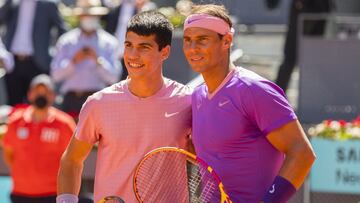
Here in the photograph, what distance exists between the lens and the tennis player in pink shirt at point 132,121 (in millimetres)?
5344

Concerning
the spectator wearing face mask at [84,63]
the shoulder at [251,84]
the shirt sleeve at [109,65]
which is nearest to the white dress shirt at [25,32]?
the spectator wearing face mask at [84,63]

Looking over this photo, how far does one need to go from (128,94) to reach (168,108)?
20 centimetres

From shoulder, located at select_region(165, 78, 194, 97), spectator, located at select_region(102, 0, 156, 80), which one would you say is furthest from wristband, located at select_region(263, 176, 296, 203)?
spectator, located at select_region(102, 0, 156, 80)

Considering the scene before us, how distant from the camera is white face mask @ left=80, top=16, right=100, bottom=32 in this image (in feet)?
38.0

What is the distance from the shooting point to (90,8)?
Answer: 12031 millimetres

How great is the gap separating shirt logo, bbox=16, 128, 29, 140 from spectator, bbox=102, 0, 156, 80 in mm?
2294

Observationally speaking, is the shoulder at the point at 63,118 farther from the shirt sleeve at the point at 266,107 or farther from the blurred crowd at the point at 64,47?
the shirt sleeve at the point at 266,107

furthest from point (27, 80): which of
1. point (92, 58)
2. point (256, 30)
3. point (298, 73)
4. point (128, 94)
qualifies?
point (128, 94)

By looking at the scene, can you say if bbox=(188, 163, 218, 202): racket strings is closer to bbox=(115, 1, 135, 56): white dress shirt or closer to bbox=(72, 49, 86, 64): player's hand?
bbox=(72, 49, 86, 64): player's hand

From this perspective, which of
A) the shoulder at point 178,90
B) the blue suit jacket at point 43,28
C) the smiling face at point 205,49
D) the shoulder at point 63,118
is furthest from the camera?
the blue suit jacket at point 43,28

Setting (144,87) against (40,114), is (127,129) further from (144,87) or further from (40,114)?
(40,114)

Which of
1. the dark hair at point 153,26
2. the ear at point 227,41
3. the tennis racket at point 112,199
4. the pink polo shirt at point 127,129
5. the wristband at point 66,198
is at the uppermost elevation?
the dark hair at point 153,26

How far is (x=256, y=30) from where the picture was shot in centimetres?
1648

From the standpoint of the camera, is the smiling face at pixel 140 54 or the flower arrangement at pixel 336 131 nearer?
the smiling face at pixel 140 54
